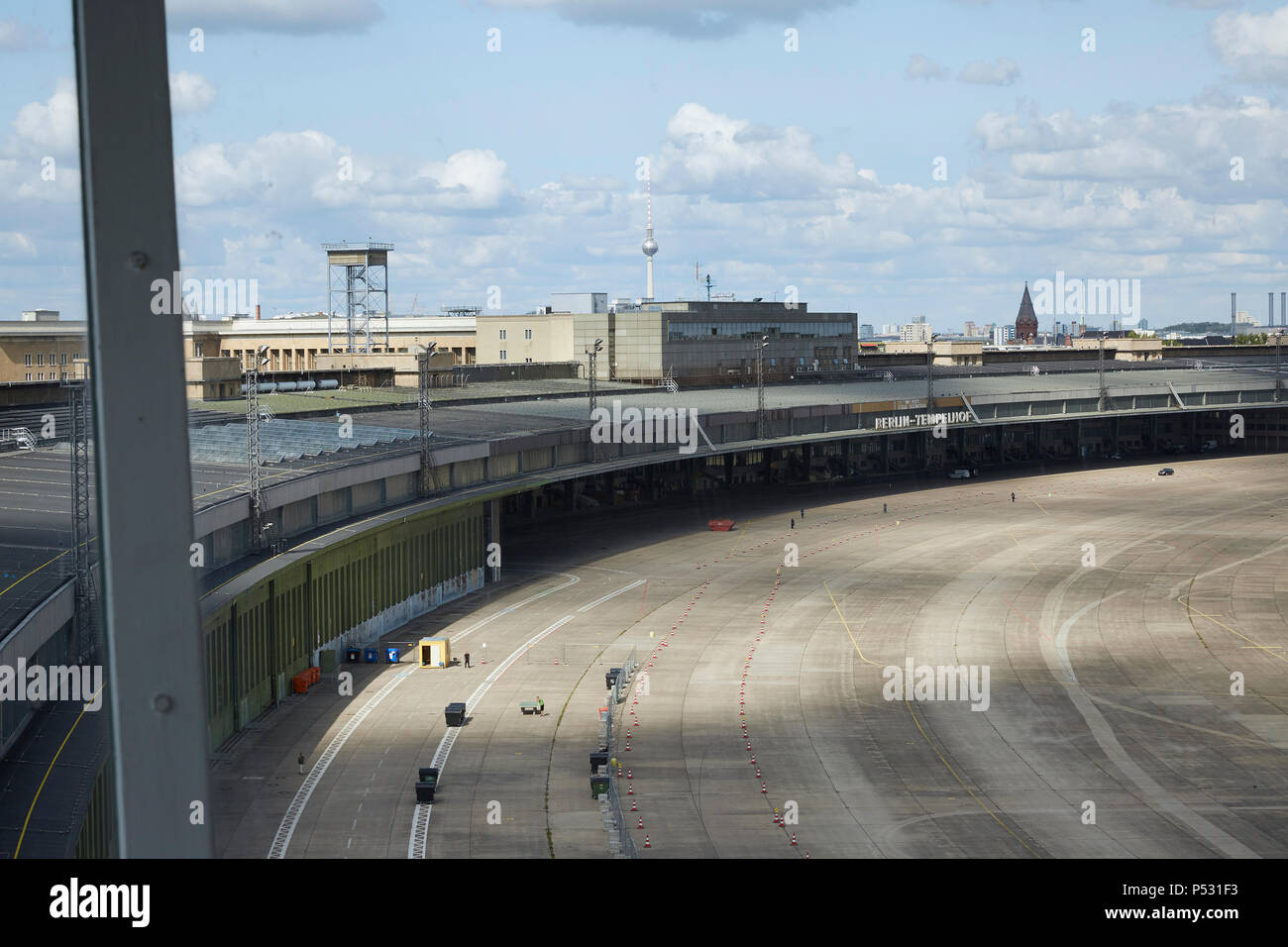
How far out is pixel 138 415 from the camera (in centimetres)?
373

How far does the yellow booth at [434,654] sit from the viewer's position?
54.6 m

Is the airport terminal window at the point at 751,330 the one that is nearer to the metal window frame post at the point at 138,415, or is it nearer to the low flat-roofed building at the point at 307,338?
the low flat-roofed building at the point at 307,338

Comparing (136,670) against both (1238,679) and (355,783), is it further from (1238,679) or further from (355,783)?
(1238,679)

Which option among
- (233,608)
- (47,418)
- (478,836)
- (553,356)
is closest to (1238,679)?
(478,836)

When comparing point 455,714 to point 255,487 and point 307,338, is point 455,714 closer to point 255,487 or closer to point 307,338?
point 255,487

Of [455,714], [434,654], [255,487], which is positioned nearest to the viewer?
[455,714]

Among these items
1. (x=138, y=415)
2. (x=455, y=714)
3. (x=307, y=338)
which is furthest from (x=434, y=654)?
(x=307, y=338)

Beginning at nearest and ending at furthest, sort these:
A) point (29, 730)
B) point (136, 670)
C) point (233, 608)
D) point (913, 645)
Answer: point (136, 670), point (29, 730), point (233, 608), point (913, 645)

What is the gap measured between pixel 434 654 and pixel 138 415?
52.0 m

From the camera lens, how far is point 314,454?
6047cm

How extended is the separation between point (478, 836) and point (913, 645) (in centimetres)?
2687

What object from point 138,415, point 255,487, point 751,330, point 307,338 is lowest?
point 255,487

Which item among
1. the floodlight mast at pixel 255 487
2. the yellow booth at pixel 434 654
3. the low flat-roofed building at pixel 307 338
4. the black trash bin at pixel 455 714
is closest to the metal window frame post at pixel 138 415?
the black trash bin at pixel 455 714

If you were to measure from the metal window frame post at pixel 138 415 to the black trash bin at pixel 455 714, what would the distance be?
42676 mm
